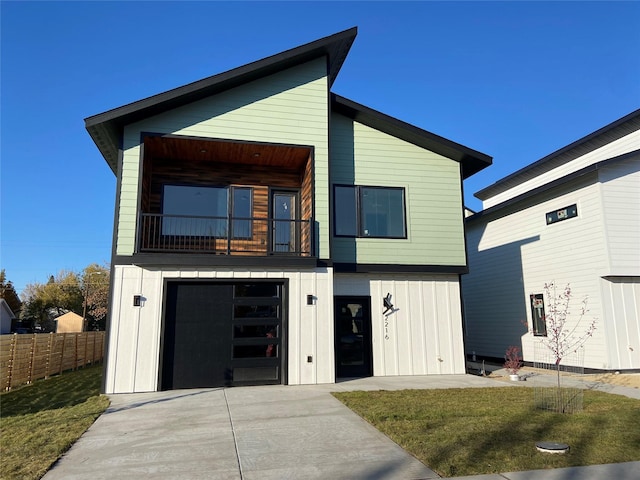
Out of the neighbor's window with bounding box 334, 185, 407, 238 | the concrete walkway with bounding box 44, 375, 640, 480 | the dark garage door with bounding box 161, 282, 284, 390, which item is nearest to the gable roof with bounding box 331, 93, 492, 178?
the neighbor's window with bounding box 334, 185, 407, 238

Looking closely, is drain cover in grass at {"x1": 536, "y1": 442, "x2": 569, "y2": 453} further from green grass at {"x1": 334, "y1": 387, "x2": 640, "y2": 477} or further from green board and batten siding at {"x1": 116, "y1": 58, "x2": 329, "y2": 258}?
green board and batten siding at {"x1": 116, "y1": 58, "x2": 329, "y2": 258}

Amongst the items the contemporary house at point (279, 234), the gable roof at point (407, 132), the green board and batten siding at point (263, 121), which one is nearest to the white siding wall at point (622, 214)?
the gable roof at point (407, 132)

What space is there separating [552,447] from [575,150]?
14.1 metres

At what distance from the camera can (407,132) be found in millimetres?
11148

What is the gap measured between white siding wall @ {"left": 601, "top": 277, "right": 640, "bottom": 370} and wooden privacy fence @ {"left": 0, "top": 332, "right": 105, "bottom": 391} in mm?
14777

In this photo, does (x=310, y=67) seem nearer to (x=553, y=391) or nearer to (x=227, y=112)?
(x=227, y=112)

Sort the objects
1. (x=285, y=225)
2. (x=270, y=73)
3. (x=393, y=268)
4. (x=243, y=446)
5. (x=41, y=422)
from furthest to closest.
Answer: (x=285, y=225), (x=393, y=268), (x=270, y=73), (x=41, y=422), (x=243, y=446)

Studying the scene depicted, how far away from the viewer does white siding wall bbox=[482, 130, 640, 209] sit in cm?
1395

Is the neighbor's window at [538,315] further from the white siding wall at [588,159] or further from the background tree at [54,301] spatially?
the background tree at [54,301]

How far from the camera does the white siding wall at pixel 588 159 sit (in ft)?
45.8

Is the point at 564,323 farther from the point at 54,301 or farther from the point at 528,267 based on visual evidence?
the point at 54,301

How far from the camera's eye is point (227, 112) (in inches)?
385

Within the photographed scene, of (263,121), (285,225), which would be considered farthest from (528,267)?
(263,121)

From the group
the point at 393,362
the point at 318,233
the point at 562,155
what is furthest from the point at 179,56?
the point at 562,155
